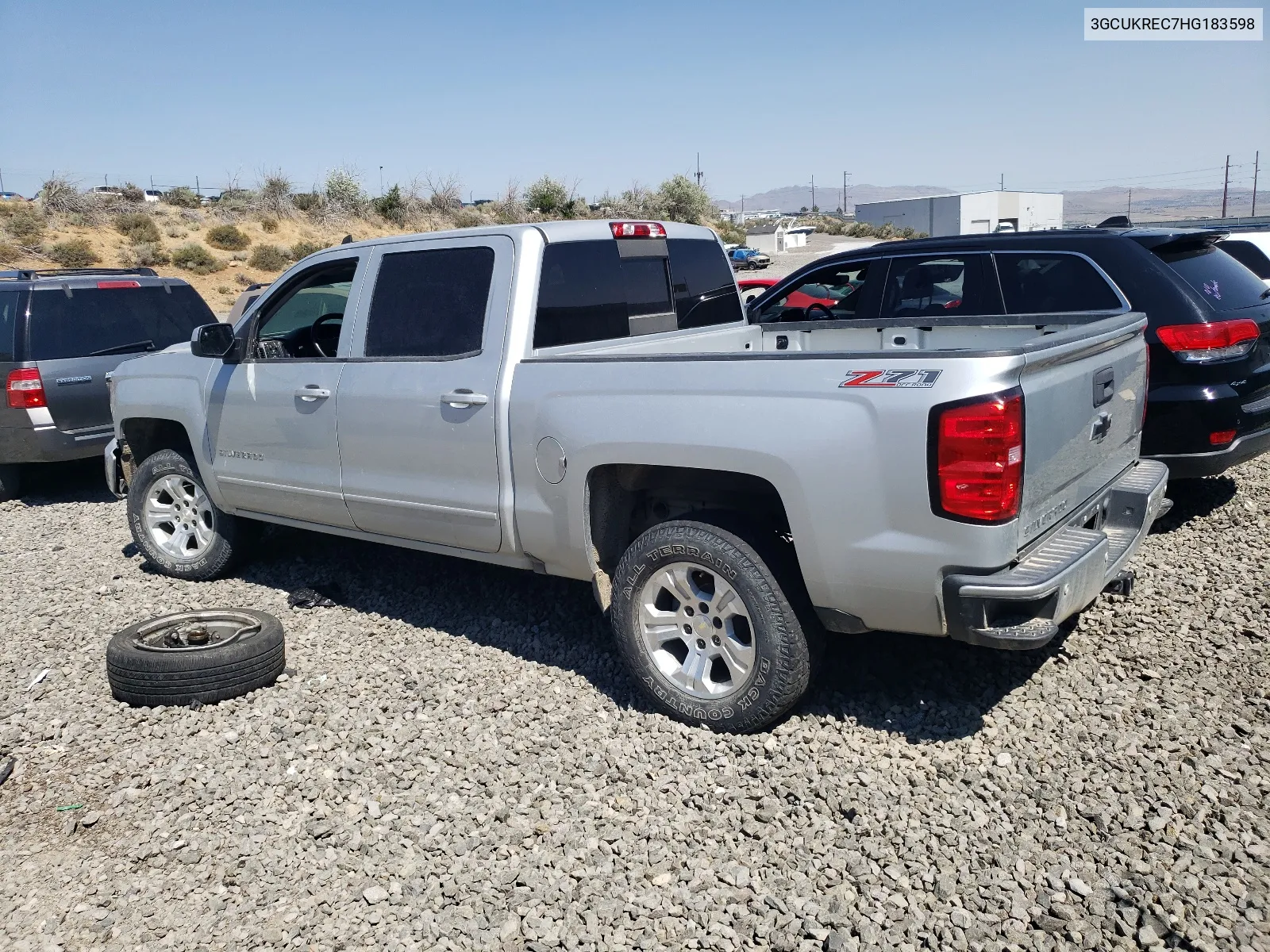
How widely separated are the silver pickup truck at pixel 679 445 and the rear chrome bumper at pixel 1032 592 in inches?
0.5

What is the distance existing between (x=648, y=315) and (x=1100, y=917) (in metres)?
3.39

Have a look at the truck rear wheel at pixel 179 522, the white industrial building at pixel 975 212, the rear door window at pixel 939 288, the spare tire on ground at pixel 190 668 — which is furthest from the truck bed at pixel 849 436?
the white industrial building at pixel 975 212

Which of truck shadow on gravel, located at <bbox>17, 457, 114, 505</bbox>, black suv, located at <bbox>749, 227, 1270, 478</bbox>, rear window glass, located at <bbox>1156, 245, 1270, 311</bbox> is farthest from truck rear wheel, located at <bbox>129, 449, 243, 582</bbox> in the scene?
rear window glass, located at <bbox>1156, 245, 1270, 311</bbox>

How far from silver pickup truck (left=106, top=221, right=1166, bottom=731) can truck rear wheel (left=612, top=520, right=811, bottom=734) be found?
1 cm

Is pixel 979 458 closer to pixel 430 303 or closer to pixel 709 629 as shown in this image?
pixel 709 629

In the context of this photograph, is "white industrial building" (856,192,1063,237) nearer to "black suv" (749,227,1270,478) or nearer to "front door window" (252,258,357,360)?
"black suv" (749,227,1270,478)

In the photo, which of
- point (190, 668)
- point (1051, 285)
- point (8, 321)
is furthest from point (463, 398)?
point (8, 321)

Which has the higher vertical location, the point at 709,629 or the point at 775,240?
the point at 775,240

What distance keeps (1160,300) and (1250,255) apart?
378cm

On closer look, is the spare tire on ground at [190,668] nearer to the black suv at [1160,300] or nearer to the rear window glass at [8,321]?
the black suv at [1160,300]

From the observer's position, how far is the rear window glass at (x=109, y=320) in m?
8.45

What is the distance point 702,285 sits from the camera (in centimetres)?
565

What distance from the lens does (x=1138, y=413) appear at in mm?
4555

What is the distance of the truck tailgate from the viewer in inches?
134
